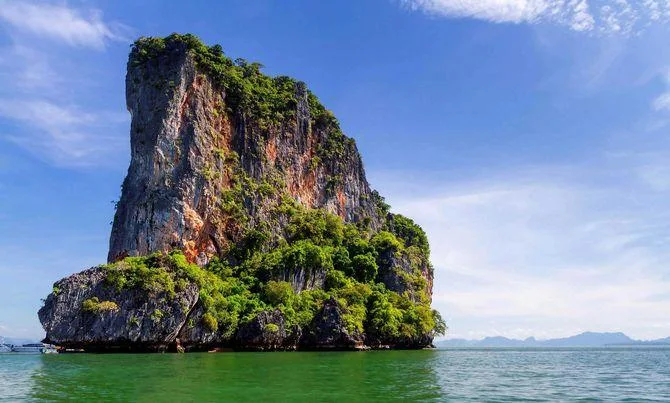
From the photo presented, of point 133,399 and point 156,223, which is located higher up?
point 156,223

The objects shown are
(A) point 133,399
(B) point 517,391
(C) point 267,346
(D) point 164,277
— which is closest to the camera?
(A) point 133,399

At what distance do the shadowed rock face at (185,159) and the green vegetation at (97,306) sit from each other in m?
15.7

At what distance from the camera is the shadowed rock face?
72750 millimetres

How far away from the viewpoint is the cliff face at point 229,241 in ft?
188

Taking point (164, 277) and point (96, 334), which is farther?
point (164, 277)

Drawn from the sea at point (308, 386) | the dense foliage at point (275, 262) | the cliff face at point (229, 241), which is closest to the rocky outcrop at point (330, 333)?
the cliff face at point (229, 241)

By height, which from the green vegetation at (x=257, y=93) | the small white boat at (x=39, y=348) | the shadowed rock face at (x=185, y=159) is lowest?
the small white boat at (x=39, y=348)

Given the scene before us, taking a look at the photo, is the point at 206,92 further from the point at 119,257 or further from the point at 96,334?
the point at 96,334

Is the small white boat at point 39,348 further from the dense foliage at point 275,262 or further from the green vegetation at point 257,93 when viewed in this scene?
the green vegetation at point 257,93

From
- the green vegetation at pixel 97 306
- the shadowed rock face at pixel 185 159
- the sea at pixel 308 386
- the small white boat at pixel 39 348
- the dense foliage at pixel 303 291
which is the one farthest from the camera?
the shadowed rock face at pixel 185 159

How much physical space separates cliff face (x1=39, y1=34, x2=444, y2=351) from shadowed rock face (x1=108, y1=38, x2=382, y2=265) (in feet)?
0.65

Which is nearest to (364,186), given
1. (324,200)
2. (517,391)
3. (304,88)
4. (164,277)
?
(324,200)

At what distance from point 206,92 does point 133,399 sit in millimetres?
69036

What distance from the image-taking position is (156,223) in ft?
236
